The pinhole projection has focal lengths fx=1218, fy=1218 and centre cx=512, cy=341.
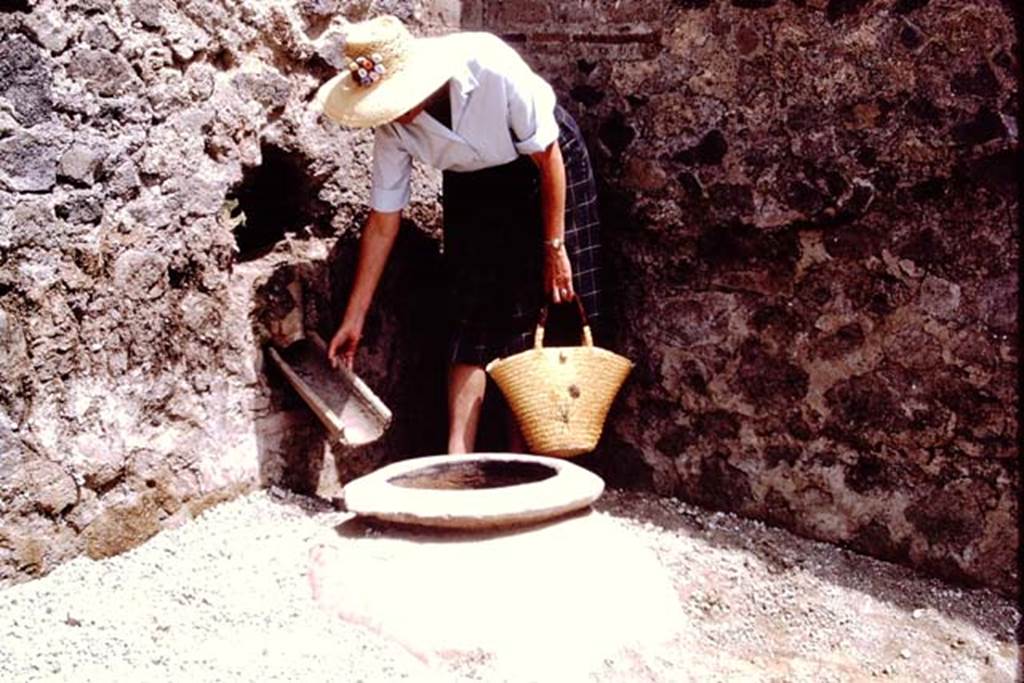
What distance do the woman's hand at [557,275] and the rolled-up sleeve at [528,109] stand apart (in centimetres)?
32

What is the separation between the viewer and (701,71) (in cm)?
378

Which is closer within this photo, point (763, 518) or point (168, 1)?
point (168, 1)

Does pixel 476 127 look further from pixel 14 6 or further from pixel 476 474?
pixel 14 6

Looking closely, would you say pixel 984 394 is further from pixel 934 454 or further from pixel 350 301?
pixel 350 301

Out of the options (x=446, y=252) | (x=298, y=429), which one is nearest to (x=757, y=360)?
(x=446, y=252)

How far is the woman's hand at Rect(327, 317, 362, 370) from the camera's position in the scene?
12.2 feet

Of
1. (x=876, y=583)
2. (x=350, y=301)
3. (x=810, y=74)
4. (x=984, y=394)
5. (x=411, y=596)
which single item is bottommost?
(x=876, y=583)

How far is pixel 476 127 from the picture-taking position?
3527 mm

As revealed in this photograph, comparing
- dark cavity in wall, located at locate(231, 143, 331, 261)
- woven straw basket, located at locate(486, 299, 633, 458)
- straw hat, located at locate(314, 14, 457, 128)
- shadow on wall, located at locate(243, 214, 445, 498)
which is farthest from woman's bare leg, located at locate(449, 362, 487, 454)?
straw hat, located at locate(314, 14, 457, 128)

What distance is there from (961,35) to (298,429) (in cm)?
224

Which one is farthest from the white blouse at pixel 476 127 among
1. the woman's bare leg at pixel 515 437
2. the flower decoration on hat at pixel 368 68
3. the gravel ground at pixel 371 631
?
the gravel ground at pixel 371 631

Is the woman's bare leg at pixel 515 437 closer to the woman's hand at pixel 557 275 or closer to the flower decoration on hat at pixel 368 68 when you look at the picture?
the woman's hand at pixel 557 275

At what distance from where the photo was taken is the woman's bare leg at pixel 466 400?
3.86m

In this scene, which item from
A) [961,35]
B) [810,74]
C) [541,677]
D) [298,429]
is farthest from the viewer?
[298,429]
